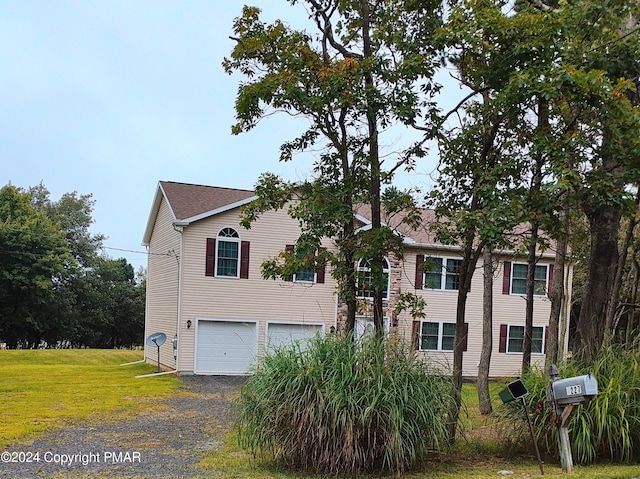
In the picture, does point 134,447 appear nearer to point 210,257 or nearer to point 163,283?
point 210,257

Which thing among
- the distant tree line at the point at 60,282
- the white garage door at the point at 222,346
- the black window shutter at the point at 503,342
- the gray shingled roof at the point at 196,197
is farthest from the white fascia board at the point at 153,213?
the black window shutter at the point at 503,342

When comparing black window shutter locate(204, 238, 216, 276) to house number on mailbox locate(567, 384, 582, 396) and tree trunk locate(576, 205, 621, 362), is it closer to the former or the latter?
tree trunk locate(576, 205, 621, 362)

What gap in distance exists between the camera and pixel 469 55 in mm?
7488

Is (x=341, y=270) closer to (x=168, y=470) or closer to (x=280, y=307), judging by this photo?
(x=168, y=470)

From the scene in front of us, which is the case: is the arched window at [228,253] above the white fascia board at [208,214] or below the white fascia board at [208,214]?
below

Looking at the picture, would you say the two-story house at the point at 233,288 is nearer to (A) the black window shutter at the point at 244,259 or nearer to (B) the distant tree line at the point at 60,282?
(A) the black window shutter at the point at 244,259

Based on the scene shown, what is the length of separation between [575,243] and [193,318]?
10.7 meters

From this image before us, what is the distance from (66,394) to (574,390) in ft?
35.5

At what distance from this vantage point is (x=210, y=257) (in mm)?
17984

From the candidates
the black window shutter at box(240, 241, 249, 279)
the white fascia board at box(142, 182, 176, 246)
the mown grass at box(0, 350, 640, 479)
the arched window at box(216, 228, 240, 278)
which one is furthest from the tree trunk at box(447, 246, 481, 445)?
the white fascia board at box(142, 182, 176, 246)

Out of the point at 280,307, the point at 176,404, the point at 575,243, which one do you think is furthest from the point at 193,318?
the point at 575,243

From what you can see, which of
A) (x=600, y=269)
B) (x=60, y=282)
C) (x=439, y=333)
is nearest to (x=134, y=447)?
(x=600, y=269)

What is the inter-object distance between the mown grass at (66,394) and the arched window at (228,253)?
3491mm

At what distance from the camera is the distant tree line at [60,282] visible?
30562 millimetres
